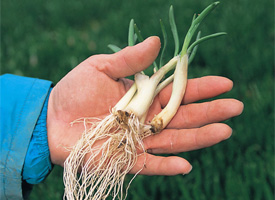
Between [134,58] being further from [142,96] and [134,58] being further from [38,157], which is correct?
[38,157]

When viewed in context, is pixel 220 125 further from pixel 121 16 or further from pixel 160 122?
pixel 121 16

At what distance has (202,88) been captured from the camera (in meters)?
1.63

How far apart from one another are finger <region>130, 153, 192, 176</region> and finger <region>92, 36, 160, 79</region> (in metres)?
0.41

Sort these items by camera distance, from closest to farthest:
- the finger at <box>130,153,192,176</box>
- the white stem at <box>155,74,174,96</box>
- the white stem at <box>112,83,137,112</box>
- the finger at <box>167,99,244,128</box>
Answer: the finger at <box>130,153,192,176</box> < the finger at <box>167,99,244,128</box> < the white stem at <box>112,83,137,112</box> < the white stem at <box>155,74,174,96</box>

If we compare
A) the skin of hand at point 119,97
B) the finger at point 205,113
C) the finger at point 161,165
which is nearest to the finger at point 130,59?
the skin of hand at point 119,97

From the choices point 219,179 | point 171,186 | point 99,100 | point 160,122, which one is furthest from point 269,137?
point 99,100

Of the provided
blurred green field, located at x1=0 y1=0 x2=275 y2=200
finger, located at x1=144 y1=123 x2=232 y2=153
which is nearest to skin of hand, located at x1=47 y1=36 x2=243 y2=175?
finger, located at x1=144 y1=123 x2=232 y2=153

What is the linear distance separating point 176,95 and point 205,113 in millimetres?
166

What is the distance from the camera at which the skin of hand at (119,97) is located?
4.90 ft

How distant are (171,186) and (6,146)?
88 centimetres

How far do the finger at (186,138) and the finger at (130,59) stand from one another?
1.12 feet

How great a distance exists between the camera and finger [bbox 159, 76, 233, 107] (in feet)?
5.16

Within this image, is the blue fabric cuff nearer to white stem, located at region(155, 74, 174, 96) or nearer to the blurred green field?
the blurred green field

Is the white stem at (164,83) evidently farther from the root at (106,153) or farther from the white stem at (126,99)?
the root at (106,153)
